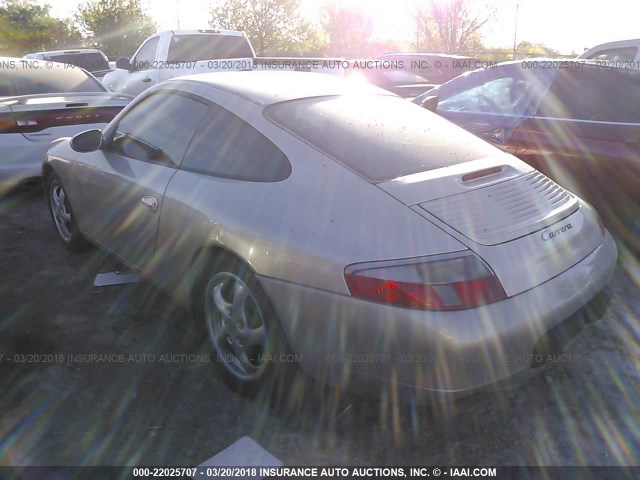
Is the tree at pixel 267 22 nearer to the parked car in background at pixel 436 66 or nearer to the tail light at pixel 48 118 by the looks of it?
the parked car in background at pixel 436 66

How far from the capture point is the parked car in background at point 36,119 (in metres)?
5.50

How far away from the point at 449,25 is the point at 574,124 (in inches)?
1236

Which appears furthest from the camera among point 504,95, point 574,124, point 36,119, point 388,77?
point 388,77

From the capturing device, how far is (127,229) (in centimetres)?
354

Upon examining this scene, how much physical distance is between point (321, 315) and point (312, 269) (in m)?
0.19

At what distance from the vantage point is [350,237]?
2.30 m

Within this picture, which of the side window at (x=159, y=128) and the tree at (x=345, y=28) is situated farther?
the tree at (x=345, y=28)

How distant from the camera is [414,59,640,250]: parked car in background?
4.09m

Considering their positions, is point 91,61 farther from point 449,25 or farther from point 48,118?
point 449,25

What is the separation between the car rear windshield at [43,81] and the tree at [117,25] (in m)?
27.5

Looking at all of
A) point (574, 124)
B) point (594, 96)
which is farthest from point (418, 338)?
point (594, 96)

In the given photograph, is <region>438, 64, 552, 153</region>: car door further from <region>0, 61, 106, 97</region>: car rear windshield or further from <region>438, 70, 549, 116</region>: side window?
<region>0, 61, 106, 97</region>: car rear windshield

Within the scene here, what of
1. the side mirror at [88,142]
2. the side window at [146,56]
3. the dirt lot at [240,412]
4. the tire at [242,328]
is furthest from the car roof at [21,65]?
the tire at [242,328]

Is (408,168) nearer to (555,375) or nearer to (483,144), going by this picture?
(483,144)
